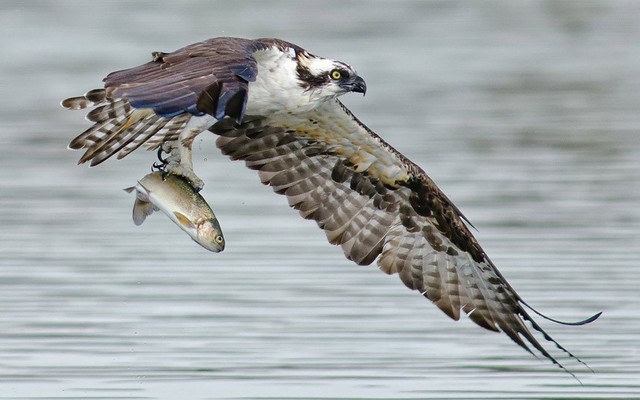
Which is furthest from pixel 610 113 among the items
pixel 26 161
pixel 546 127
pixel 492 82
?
pixel 26 161

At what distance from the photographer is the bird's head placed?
1205cm

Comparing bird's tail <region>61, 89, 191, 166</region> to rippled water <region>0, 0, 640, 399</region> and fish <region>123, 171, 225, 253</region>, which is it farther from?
rippled water <region>0, 0, 640, 399</region>

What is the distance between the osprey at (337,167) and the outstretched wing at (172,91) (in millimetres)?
14

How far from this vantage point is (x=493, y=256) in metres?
16.3

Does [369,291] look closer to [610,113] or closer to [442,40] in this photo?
[610,113]

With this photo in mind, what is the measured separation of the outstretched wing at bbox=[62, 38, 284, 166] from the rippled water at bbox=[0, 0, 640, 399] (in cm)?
174

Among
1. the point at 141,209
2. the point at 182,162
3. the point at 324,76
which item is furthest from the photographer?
the point at 324,76

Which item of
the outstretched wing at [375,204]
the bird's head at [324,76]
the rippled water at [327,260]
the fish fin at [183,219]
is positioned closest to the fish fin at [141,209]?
the fish fin at [183,219]

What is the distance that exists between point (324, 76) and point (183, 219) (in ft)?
6.09

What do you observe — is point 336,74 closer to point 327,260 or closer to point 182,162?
point 182,162

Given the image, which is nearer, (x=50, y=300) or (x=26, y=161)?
(x=50, y=300)

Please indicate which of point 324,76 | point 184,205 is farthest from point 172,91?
point 324,76

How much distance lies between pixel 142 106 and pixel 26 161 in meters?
11.0

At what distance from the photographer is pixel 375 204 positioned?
1312 centimetres
